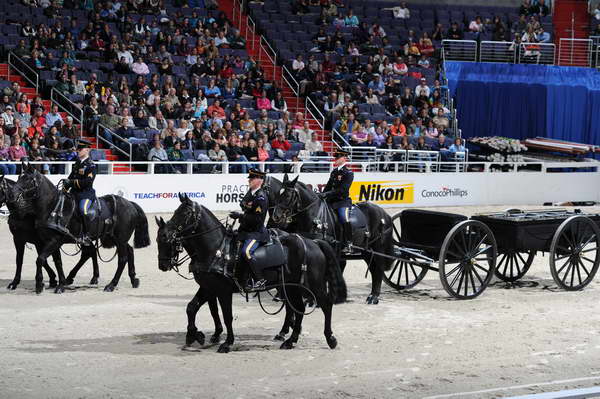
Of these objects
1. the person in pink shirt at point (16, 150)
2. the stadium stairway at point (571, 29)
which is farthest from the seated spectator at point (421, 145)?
the person in pink shirt at point (16, 150)

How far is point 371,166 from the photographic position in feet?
85.1

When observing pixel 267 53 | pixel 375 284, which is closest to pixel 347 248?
pixel 375 284

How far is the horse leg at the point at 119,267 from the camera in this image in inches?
544

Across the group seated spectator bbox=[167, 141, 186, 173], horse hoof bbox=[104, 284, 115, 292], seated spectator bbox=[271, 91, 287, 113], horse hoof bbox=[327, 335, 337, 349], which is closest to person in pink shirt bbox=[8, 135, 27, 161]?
seated spectator bbox=[167, 141, 186, 173]

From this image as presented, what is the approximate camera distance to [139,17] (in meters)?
27.5

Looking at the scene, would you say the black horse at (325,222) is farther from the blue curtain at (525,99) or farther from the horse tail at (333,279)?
the blue curtain at (525,99)

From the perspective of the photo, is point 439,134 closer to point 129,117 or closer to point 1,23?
point 129,117

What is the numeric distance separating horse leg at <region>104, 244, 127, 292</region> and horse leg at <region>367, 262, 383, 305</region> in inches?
139

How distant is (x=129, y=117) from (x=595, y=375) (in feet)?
51.5

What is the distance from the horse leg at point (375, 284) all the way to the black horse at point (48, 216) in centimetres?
339

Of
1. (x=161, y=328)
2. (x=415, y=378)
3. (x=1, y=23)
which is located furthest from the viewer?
(x=1, y=23)

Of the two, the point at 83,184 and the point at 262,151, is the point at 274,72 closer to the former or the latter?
the point at 262,151

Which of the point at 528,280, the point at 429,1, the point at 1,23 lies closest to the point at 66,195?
the point at 528,280

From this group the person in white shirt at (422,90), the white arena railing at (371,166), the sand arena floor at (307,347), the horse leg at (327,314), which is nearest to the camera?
the sand arena floor at (307,347)
